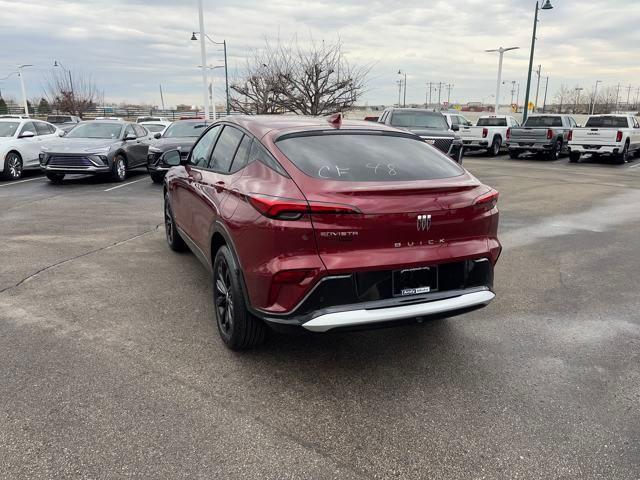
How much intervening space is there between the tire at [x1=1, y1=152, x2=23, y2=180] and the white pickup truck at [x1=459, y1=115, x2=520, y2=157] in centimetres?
1688

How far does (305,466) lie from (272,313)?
907 mm

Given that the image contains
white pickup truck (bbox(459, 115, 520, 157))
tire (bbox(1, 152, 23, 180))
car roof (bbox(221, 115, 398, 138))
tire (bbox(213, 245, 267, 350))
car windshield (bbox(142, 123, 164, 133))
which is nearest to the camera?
tire (bbox(213, 245, 267, 350))

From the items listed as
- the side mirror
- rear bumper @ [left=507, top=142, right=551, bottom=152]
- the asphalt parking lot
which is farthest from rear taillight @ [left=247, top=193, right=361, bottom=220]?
rear bumper @ [left=507, top=142, right=551, bottom=152]

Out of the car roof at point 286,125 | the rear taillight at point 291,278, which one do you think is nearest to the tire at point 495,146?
the car roof at point 286,125

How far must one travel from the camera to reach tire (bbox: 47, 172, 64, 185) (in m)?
12.6

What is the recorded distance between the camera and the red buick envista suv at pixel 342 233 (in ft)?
9.72

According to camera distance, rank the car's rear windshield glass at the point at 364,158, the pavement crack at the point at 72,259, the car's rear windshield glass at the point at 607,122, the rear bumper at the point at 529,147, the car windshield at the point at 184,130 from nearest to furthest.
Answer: the car's rear windshield glass at the point at 364,158
the pavement crack at the point at 72,259
the car windshield at the point at 184,130
the car's rear windshield glass at the point at 607,122
the rear bumper at the point at 529,147

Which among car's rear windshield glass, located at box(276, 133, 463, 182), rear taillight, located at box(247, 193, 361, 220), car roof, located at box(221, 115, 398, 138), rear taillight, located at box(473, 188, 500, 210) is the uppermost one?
car roof, located at box(221, 115, 398, 138)

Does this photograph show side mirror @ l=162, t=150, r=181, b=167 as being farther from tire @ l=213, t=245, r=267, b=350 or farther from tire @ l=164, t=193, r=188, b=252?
tire @ l=213, t=245, r=267, b=350

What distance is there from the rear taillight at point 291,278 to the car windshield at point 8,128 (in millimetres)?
14025

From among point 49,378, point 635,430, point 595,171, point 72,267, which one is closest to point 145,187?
point 72,267

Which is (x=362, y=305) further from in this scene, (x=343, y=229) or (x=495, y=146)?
(x=495, y=146)

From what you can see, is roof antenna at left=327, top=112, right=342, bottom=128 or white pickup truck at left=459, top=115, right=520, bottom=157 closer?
roof antenna at left=327, top=112, right=342, bottom=128

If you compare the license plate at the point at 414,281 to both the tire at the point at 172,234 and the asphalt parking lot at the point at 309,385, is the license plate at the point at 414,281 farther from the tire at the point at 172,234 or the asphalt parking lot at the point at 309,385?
the tire at the point at 172,234
